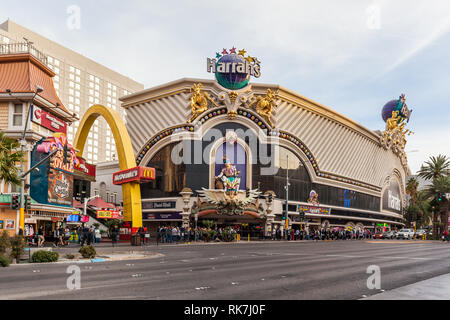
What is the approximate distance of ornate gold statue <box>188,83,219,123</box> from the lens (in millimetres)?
59500

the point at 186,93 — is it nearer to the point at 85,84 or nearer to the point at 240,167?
the point at 240,167

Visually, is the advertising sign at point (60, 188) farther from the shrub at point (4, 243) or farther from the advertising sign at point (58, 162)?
the shrub at point (4, 243)

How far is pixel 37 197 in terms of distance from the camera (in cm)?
3706

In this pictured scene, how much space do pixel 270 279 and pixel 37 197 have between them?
93.5 ft

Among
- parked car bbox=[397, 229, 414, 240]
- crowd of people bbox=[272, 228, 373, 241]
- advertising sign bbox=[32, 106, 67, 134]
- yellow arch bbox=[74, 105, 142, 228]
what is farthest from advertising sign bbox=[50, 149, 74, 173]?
parked car bbox=[397, 229, 414, 240]

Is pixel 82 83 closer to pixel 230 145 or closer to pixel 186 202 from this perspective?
pixel 230 145

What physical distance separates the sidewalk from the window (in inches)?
1343

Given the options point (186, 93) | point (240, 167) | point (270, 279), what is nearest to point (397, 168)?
point (240, 167)

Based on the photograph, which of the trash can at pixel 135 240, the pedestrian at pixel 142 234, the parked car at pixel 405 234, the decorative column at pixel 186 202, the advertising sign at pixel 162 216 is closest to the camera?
the trash can at pixel 135 240

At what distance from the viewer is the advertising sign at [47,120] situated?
3825 centimetres

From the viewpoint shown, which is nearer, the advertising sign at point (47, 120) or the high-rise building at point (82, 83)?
the advertising sign at point (47, 120)

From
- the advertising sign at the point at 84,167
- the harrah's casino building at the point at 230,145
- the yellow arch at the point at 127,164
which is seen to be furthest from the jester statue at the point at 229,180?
the advertising sign at the point at 84,167

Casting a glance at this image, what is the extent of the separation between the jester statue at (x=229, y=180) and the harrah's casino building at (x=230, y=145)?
2073 millimetres

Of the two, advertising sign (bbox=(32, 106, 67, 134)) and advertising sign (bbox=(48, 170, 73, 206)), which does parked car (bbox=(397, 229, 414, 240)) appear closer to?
advertising sign (bbox=(48, 170, 73, 206))
